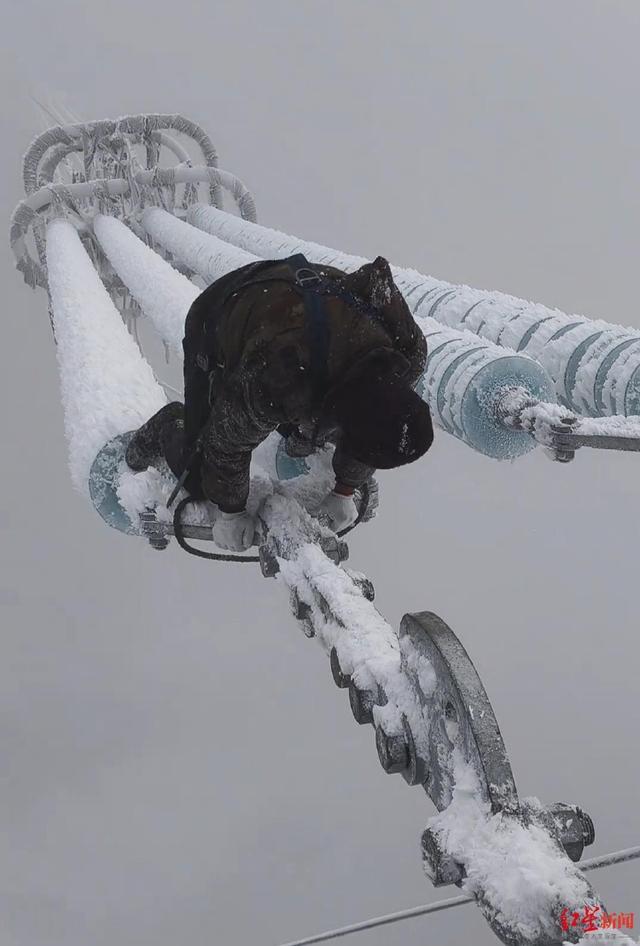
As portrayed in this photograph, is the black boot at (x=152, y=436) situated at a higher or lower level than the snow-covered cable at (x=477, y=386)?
higher

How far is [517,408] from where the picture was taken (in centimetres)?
407

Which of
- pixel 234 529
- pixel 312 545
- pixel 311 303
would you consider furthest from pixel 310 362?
pixel 234 529

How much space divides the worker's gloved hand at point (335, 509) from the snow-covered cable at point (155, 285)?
3.51 m

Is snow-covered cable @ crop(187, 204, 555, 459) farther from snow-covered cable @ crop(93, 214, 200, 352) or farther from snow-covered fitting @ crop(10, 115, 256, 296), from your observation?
snow-covered fitting @ crop(10, 115, 256, 296)

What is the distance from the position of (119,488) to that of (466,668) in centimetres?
328

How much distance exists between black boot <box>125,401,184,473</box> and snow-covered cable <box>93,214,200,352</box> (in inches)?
101

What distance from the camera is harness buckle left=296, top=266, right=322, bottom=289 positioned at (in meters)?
3.24

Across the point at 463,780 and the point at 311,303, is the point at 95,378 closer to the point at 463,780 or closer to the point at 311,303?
the point at 311,303

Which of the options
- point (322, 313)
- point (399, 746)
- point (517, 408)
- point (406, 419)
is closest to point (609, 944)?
point (399, 746)

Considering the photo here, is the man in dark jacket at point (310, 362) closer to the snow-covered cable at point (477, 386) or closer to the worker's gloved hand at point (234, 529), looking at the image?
the worker's gloved hand at point (234, 529)

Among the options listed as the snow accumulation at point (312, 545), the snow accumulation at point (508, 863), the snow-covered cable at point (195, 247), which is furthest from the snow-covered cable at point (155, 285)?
the snow accumulation at point (508, 863)

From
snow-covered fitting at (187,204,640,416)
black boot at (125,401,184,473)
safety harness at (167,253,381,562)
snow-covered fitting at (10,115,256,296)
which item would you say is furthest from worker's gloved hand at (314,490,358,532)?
snow-covered fitting at (10,115,256,296)

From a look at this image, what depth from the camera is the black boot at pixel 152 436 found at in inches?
185

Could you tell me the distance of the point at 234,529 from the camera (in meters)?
4.18
